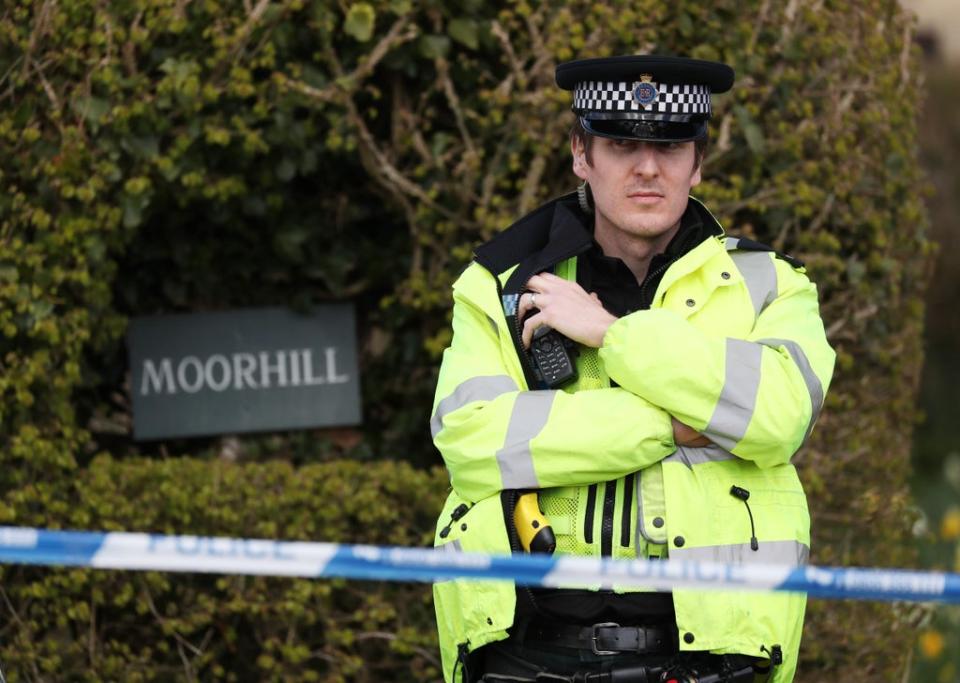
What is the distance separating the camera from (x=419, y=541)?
4.97m

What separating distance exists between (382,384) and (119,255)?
986 millimetres

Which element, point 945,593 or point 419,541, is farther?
point 419,541

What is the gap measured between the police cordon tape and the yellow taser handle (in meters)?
0.58

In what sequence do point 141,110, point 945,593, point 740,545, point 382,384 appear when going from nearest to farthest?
point 945,593, point 740,545, point 141,110, point 382,384

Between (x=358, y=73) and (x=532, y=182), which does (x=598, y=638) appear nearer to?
(x=532, y=182)

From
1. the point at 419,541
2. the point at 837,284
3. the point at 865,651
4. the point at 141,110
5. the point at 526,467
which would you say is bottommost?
the point at 865,651

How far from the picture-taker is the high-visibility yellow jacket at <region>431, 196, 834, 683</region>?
298 cm

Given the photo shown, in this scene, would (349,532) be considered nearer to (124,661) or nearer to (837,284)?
(124,661)

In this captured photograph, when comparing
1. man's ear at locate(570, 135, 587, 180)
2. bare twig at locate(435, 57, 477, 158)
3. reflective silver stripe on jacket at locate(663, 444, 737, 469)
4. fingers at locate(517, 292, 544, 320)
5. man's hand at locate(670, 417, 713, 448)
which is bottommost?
reflective silver stripe on jacket at locate(663, 444, 737, 469)

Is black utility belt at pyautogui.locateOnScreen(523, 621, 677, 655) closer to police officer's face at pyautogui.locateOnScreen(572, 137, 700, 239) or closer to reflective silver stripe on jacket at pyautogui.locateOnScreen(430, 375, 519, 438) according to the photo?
reflective silver stripe on jacket at pyautogui.locateOnScreen(430, 375, 519, 438)

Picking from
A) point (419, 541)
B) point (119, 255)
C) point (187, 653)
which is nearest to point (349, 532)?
point (419, 541)

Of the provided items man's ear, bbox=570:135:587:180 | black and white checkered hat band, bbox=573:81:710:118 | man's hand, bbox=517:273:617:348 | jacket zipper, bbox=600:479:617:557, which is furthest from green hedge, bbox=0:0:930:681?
jacket zipper, bbox=600:479:617:557

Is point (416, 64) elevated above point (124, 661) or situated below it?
above

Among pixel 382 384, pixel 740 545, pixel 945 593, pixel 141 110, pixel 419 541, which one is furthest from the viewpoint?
pixel 382 384
